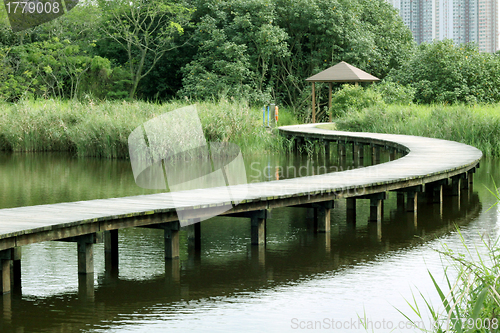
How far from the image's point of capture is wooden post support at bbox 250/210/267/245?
25.6 feet

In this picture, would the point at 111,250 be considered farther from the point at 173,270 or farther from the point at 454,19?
the point at 454,19

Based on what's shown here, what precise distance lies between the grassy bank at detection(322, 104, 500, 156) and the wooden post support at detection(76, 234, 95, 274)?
12485mm

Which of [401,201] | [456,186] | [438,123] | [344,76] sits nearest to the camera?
[401,201]

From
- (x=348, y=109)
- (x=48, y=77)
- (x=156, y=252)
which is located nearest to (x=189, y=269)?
(x=156, y=252)

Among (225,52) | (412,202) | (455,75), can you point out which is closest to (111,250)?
(412,202)

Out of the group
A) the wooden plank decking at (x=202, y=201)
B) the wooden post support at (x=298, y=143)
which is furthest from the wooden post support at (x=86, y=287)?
the wooden post support at (x=298, y=143)

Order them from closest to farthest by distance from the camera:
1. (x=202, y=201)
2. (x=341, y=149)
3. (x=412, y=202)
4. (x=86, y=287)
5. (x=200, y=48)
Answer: (x=86, y=287) < (x=202, y=201) < (x=412, y=202) < (x=341, y=149) < (x=200, y=48)

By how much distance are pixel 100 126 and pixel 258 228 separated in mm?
11082

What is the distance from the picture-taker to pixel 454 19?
77.6 meters

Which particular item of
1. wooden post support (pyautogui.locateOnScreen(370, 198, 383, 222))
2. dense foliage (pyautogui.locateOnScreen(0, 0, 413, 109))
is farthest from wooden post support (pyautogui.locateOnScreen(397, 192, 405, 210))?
dense foliage (pyautogui.locateOnScreen(0, 0, 413, 109))

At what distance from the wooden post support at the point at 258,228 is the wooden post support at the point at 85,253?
208 cm

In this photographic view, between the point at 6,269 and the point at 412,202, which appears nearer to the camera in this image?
the point at 6,269

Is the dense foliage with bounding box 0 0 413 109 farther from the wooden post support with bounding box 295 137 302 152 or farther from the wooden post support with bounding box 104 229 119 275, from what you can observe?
the wooden post support with bounding box 104 229 119 275

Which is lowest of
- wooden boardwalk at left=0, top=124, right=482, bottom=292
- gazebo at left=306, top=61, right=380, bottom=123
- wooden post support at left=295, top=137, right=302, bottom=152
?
wooden boardwalk at left=0, top=124, right=482, bottom=292
